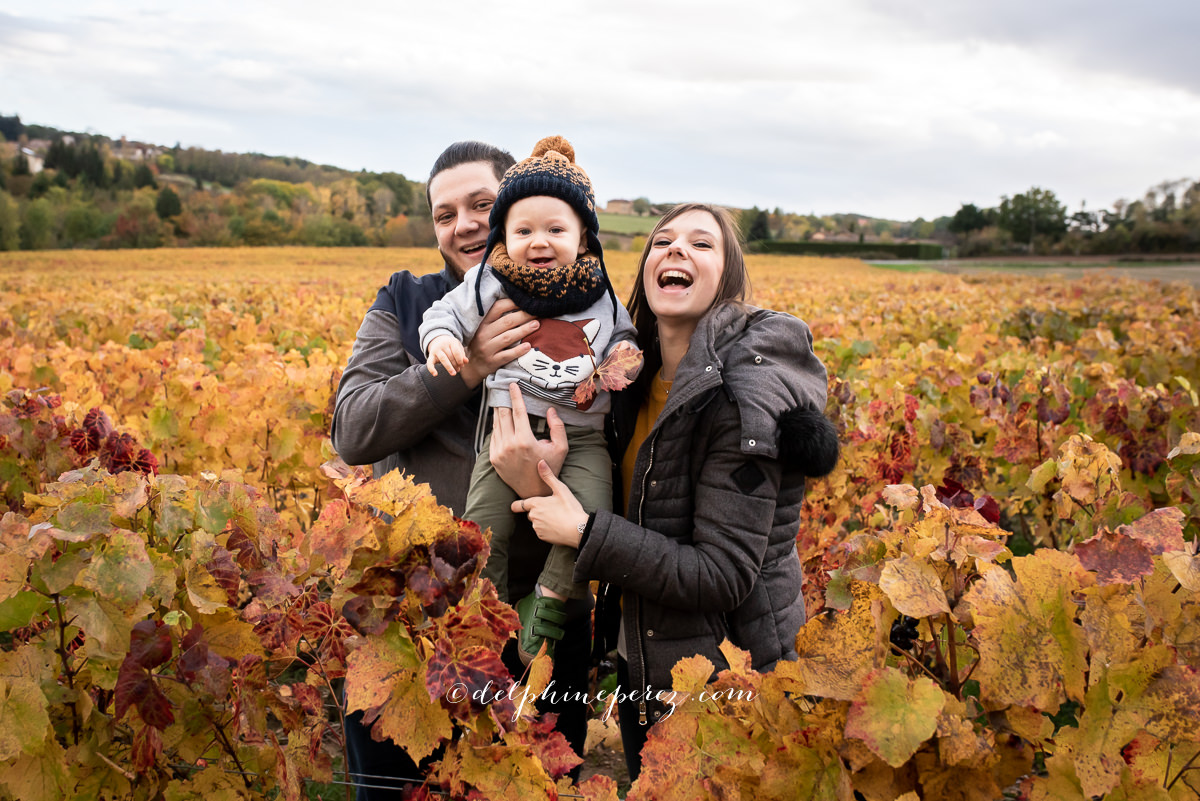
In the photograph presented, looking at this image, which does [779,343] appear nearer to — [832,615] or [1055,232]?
[832,615]

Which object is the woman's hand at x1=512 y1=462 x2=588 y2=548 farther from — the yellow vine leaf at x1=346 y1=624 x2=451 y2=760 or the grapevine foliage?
the yellow vine leaf at x1=346 y1=624 x2=451 y2=760

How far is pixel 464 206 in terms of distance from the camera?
2252 millimetres

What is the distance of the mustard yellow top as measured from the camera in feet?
6.53

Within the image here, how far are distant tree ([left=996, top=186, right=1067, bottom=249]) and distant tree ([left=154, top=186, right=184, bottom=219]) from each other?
229 feet

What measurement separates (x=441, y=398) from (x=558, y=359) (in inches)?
12.9

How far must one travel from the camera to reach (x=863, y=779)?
3.25 feet

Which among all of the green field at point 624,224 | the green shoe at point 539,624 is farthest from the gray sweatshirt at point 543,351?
the green field at point 624,224

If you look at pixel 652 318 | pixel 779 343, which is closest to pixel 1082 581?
pixel 779 343

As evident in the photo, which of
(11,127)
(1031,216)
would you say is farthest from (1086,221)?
(11,127)

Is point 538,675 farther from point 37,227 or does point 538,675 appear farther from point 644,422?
point 37,227

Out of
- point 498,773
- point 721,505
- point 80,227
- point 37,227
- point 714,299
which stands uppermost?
point 80,227

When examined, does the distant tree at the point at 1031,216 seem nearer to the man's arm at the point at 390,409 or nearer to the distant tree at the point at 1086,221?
the distant tree at the point at 1086,221

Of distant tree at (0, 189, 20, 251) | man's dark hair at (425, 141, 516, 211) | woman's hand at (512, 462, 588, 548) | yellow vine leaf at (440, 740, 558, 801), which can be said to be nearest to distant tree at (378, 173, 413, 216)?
distant tree at (0, 189, 20, 251)

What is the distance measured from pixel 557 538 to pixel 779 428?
0.54m
